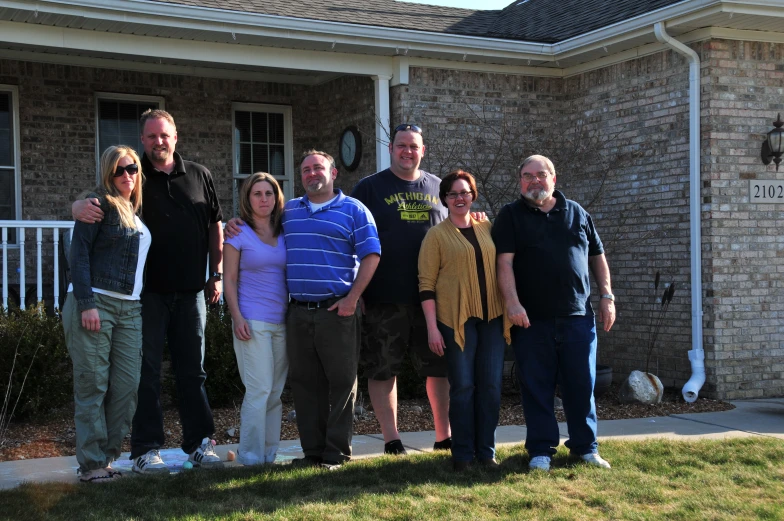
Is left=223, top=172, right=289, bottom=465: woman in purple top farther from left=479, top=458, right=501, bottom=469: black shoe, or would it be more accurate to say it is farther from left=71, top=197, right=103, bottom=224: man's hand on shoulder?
left=479, top=458, right=501, bottom=469: black shoe

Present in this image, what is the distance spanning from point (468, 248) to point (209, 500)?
1.91m

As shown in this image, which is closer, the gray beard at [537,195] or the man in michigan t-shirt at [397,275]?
the gray beard at [537,195]

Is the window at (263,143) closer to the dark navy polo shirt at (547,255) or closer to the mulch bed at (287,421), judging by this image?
Result: the mulch bed at (287,421)

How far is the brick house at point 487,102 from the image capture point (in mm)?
8023

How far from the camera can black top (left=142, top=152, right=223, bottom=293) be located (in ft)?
16.2

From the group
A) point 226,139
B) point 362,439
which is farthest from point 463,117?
point 362,439

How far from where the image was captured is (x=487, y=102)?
31.1ft

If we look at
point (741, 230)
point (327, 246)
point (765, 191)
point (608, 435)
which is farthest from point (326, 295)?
point (765, 191)

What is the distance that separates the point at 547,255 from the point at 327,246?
123 cm

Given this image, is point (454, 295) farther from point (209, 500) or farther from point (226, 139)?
point (226, 139)

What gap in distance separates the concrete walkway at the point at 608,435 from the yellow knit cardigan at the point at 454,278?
1.06m

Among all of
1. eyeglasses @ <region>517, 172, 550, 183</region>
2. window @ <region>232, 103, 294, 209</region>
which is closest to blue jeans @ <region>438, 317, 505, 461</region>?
eyeglasses @ <region>517, 172, 550, 183</region>

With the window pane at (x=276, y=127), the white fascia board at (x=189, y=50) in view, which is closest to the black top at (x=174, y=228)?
the white fascia board at (x=189, y=50)

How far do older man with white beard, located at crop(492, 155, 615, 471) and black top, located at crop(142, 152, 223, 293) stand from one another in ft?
5.54
